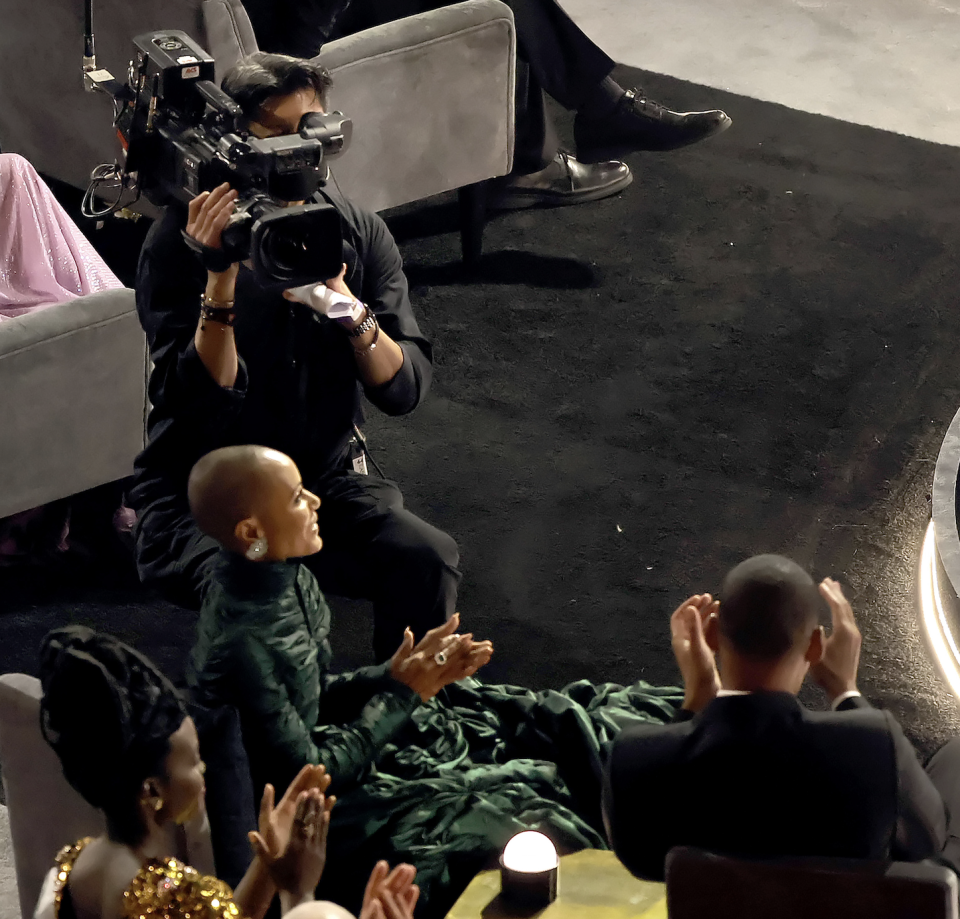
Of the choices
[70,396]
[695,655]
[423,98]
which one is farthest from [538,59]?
[695,655]

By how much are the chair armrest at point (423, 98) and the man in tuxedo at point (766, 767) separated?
2.23m

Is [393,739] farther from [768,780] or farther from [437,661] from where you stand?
[768,780]

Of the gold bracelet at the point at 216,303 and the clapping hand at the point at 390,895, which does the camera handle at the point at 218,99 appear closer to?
the gold bracelet at the point at 216,303

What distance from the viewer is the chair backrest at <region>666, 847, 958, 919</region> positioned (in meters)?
1.76

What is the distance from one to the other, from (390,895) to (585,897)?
39 cm

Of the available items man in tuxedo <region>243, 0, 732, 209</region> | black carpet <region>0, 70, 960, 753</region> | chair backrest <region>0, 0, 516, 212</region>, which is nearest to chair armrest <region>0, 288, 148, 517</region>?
black carpet <region>0, 70, 960, 753</region>

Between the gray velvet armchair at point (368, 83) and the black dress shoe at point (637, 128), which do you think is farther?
the black dress shoe at point (637, 128)

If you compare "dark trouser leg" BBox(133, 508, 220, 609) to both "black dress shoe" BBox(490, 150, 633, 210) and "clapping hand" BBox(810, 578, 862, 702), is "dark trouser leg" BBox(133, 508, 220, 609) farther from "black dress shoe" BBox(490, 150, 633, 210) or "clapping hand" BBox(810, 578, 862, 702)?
"black dress shoe" BBox(490, 150, 633, 210)

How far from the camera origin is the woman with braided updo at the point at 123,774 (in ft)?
6.02

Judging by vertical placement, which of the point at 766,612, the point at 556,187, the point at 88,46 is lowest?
the point at 556,187

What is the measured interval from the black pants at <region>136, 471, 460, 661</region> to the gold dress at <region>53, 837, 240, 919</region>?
87 cm

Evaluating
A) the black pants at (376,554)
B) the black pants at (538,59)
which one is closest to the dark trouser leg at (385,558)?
the black pants at (376,554)

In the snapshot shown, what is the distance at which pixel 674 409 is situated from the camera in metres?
3.81

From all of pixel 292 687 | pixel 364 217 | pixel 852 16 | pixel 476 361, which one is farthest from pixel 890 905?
pixel 852 16
